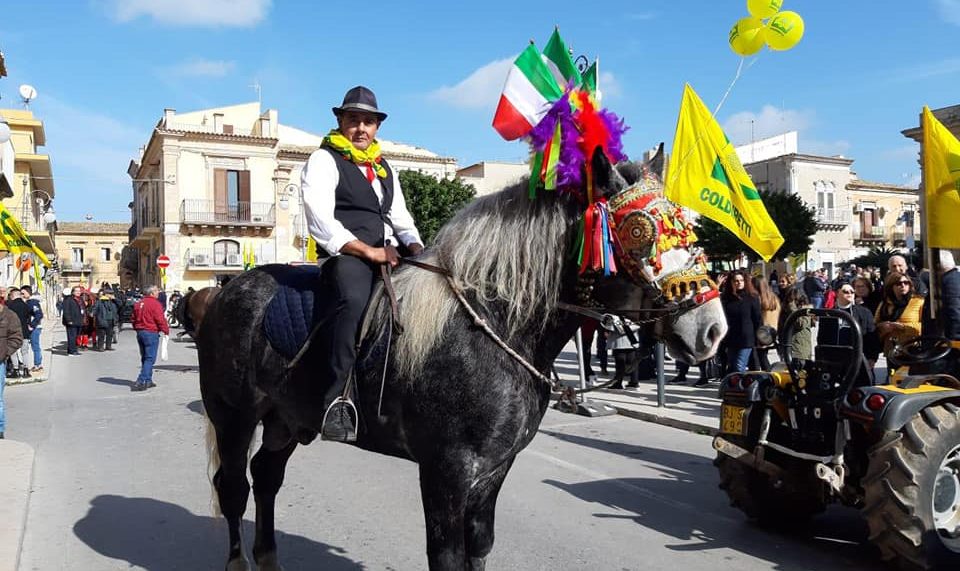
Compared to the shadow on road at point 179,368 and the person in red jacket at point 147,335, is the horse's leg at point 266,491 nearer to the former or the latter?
the person in red jacket at point 147,335

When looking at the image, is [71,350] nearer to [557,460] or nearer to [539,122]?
[557,460]

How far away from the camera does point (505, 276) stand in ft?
9.79

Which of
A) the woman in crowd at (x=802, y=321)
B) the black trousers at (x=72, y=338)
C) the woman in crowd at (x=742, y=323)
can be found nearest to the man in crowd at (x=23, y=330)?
the black trousers at (x=72, y=338)

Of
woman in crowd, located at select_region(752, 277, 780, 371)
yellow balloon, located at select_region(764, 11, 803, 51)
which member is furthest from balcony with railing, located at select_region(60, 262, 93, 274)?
yellow balloon, located at select_region(764, 11, 803, 51)

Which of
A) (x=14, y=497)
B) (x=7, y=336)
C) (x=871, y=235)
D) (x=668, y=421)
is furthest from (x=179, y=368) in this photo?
(x=871, y=235)

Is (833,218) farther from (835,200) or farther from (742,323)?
(742,323)

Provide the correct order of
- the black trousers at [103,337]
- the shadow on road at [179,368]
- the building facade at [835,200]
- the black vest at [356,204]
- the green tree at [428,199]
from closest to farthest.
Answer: the black vest at [356,204] < the shadow on road at [179,368] < the black trousers at [103,337] < the green tree at [428,199] < the building facade at [835,200]

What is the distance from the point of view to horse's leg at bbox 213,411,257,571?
13.9 feet

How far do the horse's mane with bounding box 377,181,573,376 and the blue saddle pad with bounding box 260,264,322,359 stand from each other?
2.15 feet

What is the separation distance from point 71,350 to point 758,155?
159 ft

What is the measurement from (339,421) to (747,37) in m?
5.90

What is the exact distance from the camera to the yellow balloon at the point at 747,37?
275 inches

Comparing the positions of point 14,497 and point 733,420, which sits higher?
point 733,420

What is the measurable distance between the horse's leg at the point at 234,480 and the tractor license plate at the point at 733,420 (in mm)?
3449
